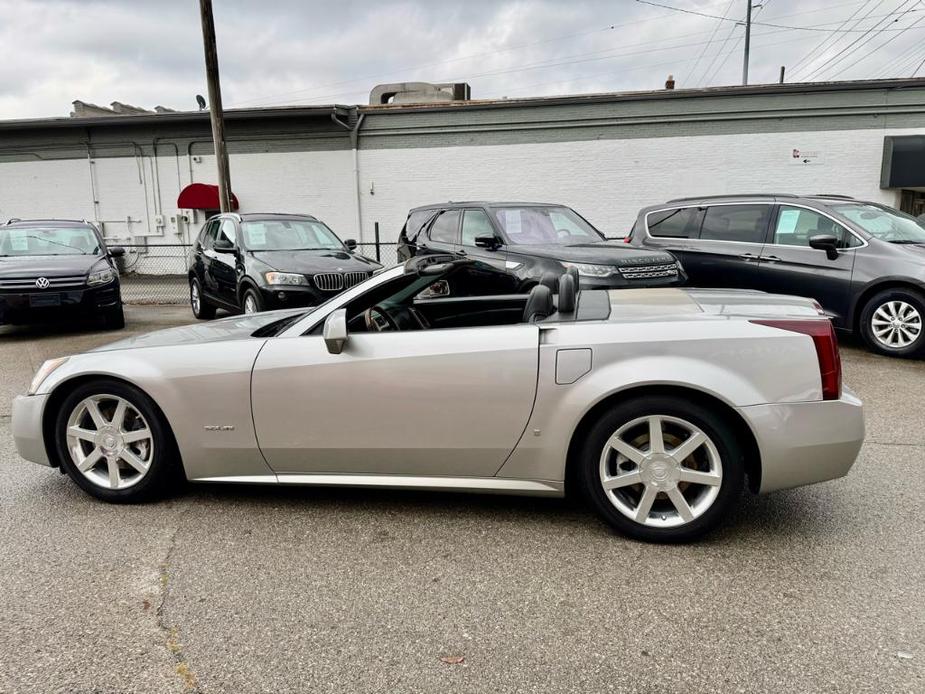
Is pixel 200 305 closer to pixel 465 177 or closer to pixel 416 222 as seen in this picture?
pixel 416 222

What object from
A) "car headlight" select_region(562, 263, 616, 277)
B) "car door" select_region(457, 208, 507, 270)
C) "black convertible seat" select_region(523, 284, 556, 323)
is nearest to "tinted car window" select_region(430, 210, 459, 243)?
"car door" select_region(457, 208, 507, 270)

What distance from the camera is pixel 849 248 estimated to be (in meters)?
7.40

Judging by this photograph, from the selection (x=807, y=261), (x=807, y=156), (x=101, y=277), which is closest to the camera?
(x=807, y=261)

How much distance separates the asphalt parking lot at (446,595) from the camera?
7.36 feet

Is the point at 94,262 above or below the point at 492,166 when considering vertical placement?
below

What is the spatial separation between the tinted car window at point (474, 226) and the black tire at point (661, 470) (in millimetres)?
5734

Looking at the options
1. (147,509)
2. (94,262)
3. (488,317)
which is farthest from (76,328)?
(488,317)

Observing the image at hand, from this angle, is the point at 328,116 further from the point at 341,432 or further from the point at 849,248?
the point at 341,432

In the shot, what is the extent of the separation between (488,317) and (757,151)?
48.4 ft

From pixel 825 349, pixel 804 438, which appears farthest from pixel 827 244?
pixel 804 438

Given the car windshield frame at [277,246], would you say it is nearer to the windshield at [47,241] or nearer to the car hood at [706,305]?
the windshield at [47,241]

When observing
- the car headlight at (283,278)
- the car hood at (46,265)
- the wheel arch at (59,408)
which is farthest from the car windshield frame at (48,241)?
the wheel arch at (59,408)

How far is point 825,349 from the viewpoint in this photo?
295 cm

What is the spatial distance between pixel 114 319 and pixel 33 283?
4.23ft
